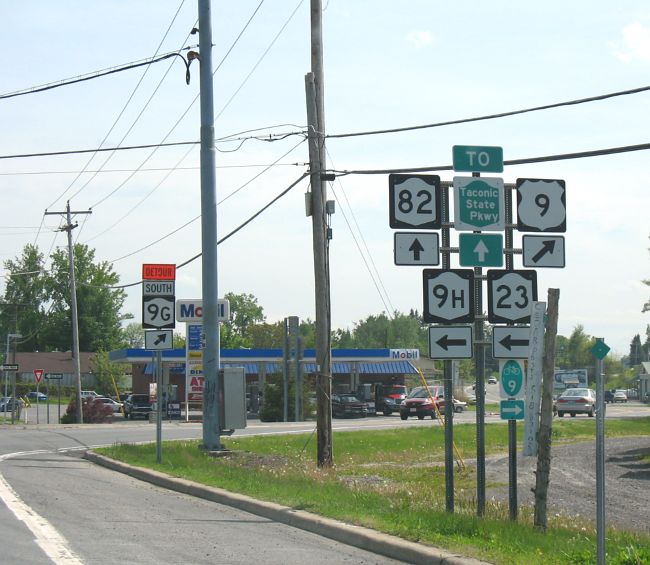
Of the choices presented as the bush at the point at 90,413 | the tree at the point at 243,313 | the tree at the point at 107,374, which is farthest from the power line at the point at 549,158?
the tree at the point at 243,313

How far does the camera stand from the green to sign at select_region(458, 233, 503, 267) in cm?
1233

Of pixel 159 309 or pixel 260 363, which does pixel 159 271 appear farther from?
pixel 260 363

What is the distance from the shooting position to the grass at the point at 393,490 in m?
9.35

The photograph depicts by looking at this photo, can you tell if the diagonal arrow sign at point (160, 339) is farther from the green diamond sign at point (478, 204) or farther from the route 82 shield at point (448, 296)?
the green diamond sign at point (478, 204)

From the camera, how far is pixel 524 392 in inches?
458

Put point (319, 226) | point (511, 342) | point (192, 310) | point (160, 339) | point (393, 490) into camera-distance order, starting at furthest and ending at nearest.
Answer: point (192, 310) → point (319, 226) → point (160, 339) → point (393, 490) → point (511, 342)

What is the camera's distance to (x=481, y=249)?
1238cm

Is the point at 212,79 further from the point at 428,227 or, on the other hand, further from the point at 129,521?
the point at 129,521

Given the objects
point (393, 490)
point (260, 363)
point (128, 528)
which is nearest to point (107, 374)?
point (260, 363)

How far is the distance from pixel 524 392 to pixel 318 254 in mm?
Answer: 9215

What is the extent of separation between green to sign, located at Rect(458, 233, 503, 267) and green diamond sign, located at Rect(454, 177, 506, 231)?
0.11m

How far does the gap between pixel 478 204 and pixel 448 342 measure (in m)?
1.77

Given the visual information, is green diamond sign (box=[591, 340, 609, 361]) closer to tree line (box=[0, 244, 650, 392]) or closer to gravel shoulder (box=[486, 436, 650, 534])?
gravel shoulder (box=[486, 436, 650, 534])

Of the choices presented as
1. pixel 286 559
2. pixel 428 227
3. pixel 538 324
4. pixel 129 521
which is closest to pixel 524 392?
pixel 538 324
